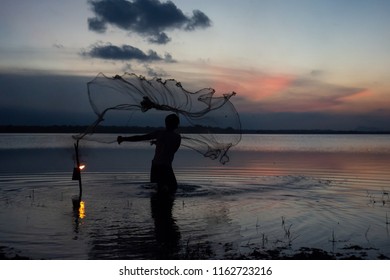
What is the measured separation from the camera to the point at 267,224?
10.7 m

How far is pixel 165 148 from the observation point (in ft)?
42.4

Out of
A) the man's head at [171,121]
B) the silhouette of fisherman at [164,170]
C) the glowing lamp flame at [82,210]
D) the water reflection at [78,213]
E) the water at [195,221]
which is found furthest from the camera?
the man's head at [171,121]

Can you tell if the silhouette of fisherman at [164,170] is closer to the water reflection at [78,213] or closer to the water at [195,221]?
the water at [195,221]

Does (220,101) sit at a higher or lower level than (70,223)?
higher

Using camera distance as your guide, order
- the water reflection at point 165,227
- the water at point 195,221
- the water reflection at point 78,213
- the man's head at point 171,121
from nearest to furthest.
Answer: the water reflection at point 165,227 < the water at point 195,221 < the water reflection at point 78,213 < the man's head at point 171,121

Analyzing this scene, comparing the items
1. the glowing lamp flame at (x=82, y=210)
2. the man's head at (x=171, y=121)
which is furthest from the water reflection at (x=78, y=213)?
the man's head at (x=171, y=121)

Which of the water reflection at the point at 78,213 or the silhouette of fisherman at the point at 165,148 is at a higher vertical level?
the silhouette of fisherman at the point at 165,148
